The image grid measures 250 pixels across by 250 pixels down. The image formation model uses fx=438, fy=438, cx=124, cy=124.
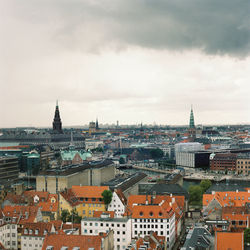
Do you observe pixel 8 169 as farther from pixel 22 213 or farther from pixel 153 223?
pixel 153 223

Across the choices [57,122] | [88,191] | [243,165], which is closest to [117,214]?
[88,191]

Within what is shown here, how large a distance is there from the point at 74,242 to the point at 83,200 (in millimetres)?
17628

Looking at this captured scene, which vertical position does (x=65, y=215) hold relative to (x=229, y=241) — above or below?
below

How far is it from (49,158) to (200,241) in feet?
286

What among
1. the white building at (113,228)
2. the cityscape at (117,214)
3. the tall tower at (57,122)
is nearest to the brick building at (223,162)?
the cityscape at (117,214)

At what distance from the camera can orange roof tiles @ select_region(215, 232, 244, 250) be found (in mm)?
24734

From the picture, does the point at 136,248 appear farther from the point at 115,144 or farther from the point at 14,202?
the point at 115,144

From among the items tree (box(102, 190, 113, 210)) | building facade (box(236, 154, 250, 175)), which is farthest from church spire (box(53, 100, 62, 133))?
tree (box(102, 190, 113, 210))

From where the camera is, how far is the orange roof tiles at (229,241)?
2473cm

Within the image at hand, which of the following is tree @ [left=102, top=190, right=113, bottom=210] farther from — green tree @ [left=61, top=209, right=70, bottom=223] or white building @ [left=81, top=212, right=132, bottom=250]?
white building @ [left=81, top=212, right=132, bottom=250]

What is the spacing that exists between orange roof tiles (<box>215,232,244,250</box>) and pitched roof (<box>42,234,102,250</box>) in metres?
6.76

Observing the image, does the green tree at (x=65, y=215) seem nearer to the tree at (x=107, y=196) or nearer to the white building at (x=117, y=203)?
the tree at (x=107, y=196)

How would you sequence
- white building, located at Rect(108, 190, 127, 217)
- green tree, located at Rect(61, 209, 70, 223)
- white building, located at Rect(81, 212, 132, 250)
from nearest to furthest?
1. white building, located at Rect(81, 212, 132, 250)
2. green tree, located at Rect(61, 209, 70, 223)
3. white building, located at Rect(108, 190, 127, 217)

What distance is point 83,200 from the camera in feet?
139
